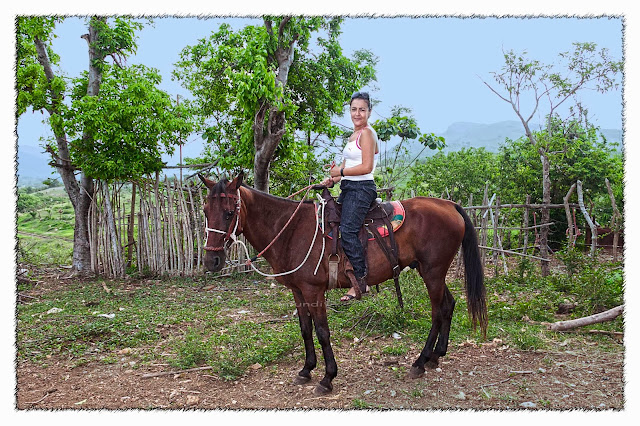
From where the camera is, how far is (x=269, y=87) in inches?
276

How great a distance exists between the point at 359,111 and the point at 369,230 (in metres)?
1.15

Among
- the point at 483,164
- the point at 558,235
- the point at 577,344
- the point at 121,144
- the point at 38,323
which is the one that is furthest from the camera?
the point at 483,164

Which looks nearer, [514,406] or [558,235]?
[514,406]

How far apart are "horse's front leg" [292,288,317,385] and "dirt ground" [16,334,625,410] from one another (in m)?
0.09

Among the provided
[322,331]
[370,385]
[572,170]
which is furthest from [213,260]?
[572,170]

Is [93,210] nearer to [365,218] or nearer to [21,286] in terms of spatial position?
[21,286]

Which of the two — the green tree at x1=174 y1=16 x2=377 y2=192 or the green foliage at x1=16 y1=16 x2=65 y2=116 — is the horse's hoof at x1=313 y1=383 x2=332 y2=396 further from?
the green foliage at x1=16 y1=16 x2=65 y2=116

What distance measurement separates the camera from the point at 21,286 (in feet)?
27.3

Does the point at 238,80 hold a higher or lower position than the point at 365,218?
higher

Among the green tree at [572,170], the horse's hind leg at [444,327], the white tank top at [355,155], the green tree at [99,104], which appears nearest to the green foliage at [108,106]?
the green tree at [99,104]

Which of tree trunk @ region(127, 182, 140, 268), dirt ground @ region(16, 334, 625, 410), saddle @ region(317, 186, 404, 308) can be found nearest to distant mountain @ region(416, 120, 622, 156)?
tree trunk @ region(127, 182, 140, 268)

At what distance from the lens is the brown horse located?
371 cm

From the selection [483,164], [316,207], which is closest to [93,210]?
[316,207]

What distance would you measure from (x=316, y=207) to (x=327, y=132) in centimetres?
504
